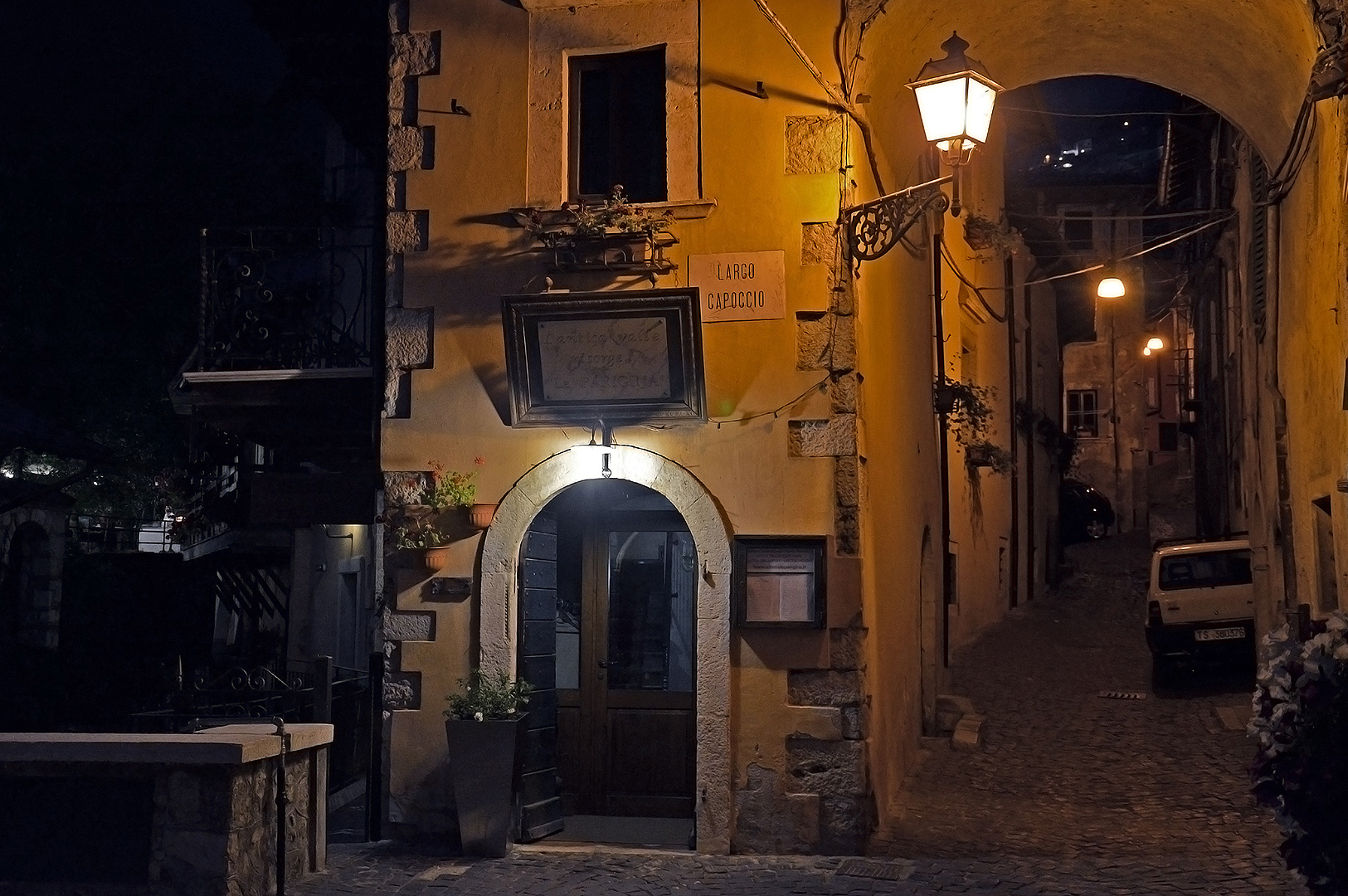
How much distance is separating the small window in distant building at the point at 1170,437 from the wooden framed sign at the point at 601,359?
30.4 meters

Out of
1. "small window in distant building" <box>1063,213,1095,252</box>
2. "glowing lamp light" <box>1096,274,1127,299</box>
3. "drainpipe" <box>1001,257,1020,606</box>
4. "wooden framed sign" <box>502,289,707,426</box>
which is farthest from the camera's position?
"small window in distant building" <box>1063,213,1095,252</box>

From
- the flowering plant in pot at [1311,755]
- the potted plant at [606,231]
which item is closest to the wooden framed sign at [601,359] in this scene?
the potted plant at [606,231]

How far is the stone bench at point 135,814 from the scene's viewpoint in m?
6.32

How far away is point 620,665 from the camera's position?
9836 mm

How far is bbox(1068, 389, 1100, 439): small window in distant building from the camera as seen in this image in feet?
123

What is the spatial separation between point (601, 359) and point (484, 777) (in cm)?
261

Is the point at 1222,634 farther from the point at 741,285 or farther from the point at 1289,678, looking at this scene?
the point at 1289,678

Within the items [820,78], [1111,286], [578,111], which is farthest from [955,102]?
[1111,286]

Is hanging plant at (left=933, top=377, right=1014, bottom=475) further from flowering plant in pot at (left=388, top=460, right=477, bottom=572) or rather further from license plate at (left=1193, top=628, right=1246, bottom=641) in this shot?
flowering plant in pot at (left=388, top=460, right=477, bottom=572)

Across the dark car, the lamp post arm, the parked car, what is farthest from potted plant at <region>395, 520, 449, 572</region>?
the dark car

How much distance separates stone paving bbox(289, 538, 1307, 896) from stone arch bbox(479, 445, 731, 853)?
1.63ft

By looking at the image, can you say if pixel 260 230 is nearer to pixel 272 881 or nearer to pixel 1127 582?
pixel 272 881

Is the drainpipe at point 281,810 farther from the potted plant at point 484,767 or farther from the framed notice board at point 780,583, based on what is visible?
the framed notice board at point 780,583

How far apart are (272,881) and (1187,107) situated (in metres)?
18.6
